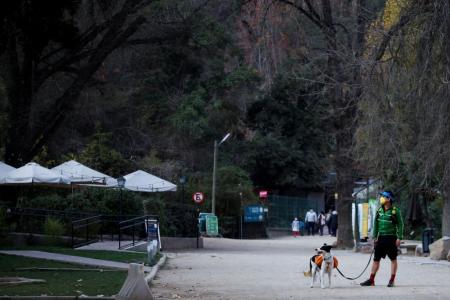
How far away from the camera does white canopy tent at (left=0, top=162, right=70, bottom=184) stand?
28.0m

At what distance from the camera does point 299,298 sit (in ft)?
46.0

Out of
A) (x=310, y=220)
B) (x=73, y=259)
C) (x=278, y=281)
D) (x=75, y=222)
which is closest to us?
(x=278, y=281)

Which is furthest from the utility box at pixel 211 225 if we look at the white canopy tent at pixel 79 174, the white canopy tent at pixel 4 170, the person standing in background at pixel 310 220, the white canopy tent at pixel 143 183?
the white canopy tent at pixel 4 170

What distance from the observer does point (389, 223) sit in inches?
642

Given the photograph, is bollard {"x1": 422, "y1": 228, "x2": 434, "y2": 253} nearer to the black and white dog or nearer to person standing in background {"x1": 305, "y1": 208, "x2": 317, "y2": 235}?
the black and white dog

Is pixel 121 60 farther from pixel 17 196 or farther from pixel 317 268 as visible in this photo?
pixel 317 268

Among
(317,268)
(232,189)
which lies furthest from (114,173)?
(317,268)

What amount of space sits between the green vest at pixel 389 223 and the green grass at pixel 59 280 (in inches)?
202

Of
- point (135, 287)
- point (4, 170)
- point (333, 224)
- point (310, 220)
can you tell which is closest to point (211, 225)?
point (333, 224)

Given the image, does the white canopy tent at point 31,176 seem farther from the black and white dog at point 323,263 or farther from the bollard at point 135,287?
the bollard at point 135,287

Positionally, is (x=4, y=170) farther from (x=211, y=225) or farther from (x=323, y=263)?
(x=211, y=225)

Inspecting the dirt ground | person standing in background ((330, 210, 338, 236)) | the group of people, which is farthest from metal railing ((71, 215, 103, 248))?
the group of people

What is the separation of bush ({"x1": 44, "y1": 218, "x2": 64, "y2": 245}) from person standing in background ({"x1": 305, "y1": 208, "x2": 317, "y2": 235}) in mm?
32408

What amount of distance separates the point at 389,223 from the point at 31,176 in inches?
599
